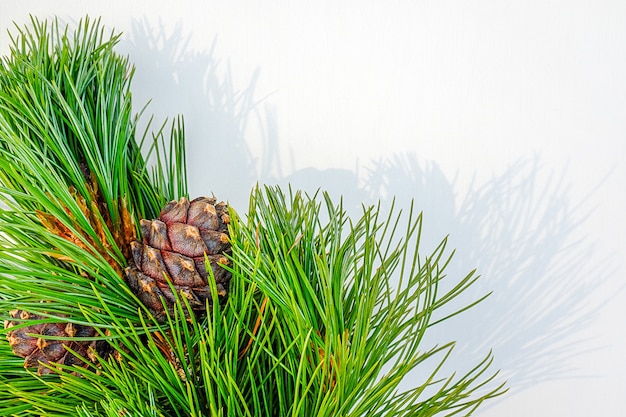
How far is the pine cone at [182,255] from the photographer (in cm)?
45

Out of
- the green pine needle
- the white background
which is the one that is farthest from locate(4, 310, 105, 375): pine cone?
the white background

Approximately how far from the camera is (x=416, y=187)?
592 mm

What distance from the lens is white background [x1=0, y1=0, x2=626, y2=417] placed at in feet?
1.87

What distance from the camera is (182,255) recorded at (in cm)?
45

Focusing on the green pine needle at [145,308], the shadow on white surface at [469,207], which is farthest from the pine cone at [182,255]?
the shadow on white surface at [469,207]

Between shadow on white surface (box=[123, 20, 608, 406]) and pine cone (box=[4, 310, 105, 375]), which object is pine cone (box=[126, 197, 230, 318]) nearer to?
pine cone (box=[4, 310, 105, 375])

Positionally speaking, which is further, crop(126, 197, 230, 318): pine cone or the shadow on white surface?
the shadow on white surface

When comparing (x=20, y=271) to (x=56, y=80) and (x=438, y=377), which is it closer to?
(x=56, y=80)

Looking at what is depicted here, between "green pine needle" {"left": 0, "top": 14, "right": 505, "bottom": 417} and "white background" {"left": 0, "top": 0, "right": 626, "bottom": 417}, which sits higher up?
"white background" {"left": 0, "top": 0, "right": 626, "bottom": 417}

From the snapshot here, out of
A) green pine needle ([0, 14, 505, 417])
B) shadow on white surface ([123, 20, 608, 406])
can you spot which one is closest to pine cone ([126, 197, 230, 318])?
green pine needle ([0, 14, 505, 417])

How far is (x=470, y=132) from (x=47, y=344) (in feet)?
1.26

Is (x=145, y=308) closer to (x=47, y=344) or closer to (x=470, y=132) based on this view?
(x=47, y=344)

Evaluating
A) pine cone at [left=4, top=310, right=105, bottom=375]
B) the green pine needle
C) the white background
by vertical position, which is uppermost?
the white background

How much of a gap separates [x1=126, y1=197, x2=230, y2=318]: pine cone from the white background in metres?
0.16
